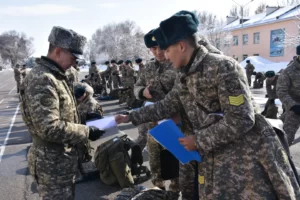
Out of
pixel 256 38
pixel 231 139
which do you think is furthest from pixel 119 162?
pixel 256 38

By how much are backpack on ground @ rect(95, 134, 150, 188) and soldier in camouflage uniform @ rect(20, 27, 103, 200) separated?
1.56 metres

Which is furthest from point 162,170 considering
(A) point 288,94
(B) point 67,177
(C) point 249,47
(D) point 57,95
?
(C) point 249,47

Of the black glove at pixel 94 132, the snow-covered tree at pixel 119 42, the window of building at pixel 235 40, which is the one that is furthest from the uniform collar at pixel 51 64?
the snow-covered tree at pixel 119 42

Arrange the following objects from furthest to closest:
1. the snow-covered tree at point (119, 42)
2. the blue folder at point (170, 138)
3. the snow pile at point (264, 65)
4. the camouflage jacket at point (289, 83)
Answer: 1. the snow-covered tree at point (119, 42)
2. the snow pile at point (264, 65)
3. the camouflage jacket at point (289, 83)
4. the blue folder at point (170, 138)

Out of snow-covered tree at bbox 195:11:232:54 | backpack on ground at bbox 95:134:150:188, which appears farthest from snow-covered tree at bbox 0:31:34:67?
backpack on ground at bbox 95:134:150:188

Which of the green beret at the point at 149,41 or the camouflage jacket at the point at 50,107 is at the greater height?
the green beret at the point at 149,41

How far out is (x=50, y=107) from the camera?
2.21 m

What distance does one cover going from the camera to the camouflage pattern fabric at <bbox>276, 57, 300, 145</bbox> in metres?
4.42

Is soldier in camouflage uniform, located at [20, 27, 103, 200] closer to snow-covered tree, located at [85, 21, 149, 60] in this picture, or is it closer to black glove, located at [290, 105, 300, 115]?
black glove, located at [290, 105, 300, 115]

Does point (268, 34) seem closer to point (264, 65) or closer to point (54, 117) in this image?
point (264, 65)

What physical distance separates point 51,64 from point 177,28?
103 cm

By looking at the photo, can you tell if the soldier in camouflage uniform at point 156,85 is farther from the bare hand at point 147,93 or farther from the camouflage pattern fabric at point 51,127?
the camouflage pattern fabric at point 51,127

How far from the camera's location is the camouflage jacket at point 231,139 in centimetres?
185

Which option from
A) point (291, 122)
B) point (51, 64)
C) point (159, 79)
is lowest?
point (291, 122)
